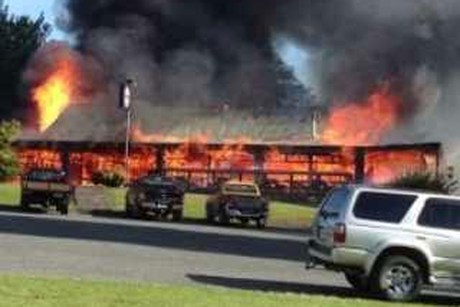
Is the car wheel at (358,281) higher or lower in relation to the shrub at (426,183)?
lower

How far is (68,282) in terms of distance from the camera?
16141 mm

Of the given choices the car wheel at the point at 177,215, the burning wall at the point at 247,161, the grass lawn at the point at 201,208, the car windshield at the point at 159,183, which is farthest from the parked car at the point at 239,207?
the burning wall at the point at 247,161

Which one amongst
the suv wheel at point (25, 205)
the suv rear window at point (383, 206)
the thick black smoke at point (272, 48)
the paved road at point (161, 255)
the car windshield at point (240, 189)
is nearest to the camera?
the suv rear window at point (383, 206)

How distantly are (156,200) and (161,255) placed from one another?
66.5 feet

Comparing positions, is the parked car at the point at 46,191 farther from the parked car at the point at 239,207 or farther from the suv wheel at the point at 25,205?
the parked car at the point at 239,207

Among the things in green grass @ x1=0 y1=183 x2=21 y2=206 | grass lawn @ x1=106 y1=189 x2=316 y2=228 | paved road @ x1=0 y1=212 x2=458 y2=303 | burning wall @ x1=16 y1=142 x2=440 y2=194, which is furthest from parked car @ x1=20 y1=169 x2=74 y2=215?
burning wall @ x1=16 y1=142 x2=440 y2=194

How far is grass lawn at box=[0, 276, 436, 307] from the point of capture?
13804 mm

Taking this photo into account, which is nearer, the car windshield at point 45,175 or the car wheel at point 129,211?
the car windshield at point 45,175

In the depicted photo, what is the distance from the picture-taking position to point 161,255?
24.2 m

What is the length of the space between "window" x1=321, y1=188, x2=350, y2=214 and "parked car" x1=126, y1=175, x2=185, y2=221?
25.6 m

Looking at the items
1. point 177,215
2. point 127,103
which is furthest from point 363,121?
point 177,215

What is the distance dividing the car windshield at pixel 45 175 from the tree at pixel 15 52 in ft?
95.9

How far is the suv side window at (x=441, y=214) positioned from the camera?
60.1ft


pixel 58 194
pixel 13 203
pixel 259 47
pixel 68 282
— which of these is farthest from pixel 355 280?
pixel 259 47
